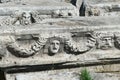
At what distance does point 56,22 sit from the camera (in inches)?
228

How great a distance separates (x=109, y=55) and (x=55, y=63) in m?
0.82

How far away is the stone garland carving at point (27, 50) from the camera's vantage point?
525 cm

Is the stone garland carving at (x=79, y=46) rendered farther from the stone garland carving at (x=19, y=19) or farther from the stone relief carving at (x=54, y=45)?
the stone garland carving at (x=19, y=19)

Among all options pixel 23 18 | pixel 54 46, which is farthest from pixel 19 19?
pixel 54 46

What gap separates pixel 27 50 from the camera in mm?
5281

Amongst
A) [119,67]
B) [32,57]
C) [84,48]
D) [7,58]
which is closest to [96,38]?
[84,48]

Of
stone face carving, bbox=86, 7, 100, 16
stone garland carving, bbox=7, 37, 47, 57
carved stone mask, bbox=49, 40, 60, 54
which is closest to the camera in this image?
stone garland carving, bbox=7, 37, 47, 57

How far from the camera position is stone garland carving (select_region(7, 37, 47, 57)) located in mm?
5254

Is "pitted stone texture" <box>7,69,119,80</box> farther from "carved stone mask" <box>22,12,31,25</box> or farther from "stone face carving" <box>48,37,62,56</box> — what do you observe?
"carved stone mask" <box>22,12,31,25</box>

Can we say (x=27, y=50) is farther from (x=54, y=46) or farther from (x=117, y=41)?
(x=117, y=41)

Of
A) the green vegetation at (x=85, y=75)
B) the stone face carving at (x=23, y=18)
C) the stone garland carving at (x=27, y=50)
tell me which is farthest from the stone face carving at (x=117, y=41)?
the stone face carving at (x=23, y=18)

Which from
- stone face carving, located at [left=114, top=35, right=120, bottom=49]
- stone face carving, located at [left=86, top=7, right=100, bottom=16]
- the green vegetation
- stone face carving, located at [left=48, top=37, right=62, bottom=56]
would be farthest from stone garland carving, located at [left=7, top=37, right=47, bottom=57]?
stone face carving, located at [left=86, top=7, right=100, bottom=16]

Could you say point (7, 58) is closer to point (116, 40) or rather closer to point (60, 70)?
point (60, 70)

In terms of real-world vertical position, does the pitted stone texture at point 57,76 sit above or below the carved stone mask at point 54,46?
below
